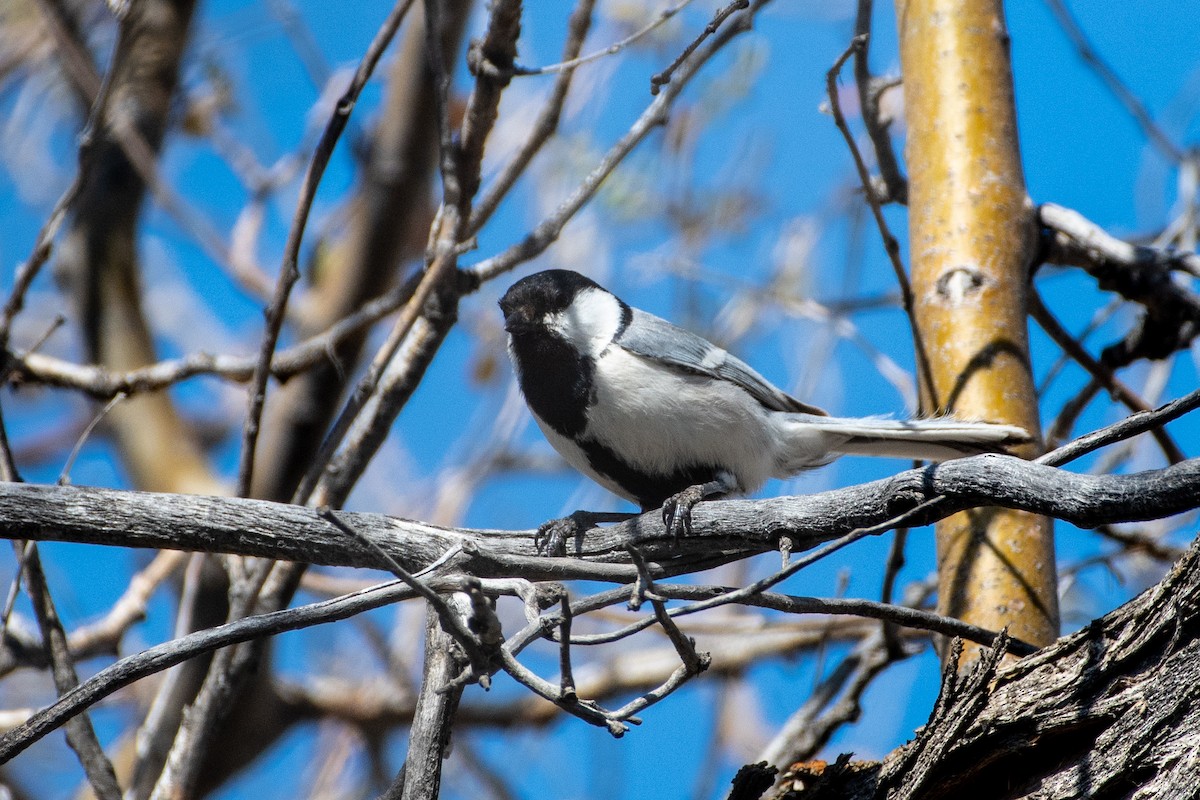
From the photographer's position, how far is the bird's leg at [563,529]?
2.62 metres

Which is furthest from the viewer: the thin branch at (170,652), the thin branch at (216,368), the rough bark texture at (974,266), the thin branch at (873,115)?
the thin branch at (216,368)

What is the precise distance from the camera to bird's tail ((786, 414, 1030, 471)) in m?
2.87

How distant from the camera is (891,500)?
2072 mm

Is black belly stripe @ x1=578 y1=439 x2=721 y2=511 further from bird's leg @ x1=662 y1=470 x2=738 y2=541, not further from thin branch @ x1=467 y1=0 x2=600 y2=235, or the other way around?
thin branch @ x1=467 y1=0 x2=600 y2=235

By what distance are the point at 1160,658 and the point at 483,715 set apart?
3.98 metres

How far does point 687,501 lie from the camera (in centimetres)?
288

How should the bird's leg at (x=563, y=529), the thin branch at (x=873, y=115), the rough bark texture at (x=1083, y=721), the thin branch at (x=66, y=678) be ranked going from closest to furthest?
1. the rough bark texture at (x=1083, y=721)
2. the thin branch at (x=66, y=678)
3. the bird's leg at (x=563, y=529)
4. the thin branch at (x=873, y=115)

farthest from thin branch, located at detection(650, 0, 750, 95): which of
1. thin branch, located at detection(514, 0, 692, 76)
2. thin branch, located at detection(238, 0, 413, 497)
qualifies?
thin branch, located at detection(238, 0, 413, 497)

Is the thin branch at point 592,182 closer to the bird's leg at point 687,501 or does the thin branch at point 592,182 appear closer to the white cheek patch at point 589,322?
the white cheek patch at point 589,322

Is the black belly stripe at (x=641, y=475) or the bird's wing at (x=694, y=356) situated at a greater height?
the bird's wing at (x=694, y=356)

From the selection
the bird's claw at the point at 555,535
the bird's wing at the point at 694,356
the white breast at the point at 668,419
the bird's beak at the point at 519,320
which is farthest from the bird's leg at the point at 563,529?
the bird's beak at the point at 519,320

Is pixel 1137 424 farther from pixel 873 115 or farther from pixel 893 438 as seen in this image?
pixel 873 115

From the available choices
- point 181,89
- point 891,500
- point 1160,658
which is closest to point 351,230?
point 181,89

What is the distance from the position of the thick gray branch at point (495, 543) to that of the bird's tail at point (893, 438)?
0.87 metres
